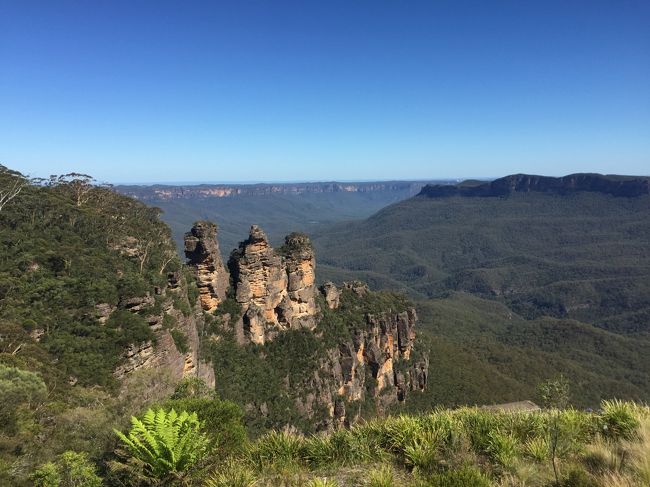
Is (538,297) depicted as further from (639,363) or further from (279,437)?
(279,437)

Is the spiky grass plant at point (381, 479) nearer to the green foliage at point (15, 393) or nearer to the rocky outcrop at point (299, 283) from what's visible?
the green foliage at point (15, 393)

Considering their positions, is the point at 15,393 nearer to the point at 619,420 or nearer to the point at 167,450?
the point at 167,450

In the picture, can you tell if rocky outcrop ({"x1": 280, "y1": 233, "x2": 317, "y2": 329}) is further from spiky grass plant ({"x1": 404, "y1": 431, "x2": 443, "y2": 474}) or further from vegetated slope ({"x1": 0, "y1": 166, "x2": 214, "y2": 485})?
spiky grass plant ({"x1": 404, "y1": 431, "x2": 443, "y2": 474})

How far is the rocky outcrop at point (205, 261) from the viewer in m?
42.4

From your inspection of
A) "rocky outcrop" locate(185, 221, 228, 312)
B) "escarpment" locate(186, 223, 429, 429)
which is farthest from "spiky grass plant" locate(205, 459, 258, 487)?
"rocky outcrop" locate(185, 221, 228, 312)

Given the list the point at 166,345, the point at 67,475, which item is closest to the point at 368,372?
the point at 166,345

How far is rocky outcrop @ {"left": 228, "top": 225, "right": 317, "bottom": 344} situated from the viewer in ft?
153

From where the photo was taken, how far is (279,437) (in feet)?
34.4

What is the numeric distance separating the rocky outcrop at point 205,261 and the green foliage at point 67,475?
3258cm

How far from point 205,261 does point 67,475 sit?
110 ft

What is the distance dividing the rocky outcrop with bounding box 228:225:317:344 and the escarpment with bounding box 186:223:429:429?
0.12m

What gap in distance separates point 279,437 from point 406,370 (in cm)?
5776

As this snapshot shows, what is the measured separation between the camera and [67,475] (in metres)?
10.1

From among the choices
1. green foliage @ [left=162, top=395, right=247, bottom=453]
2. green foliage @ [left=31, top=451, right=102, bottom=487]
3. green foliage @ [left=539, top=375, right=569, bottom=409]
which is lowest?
green foliage @ [left=162, top=395, right=247, bottom=453]
